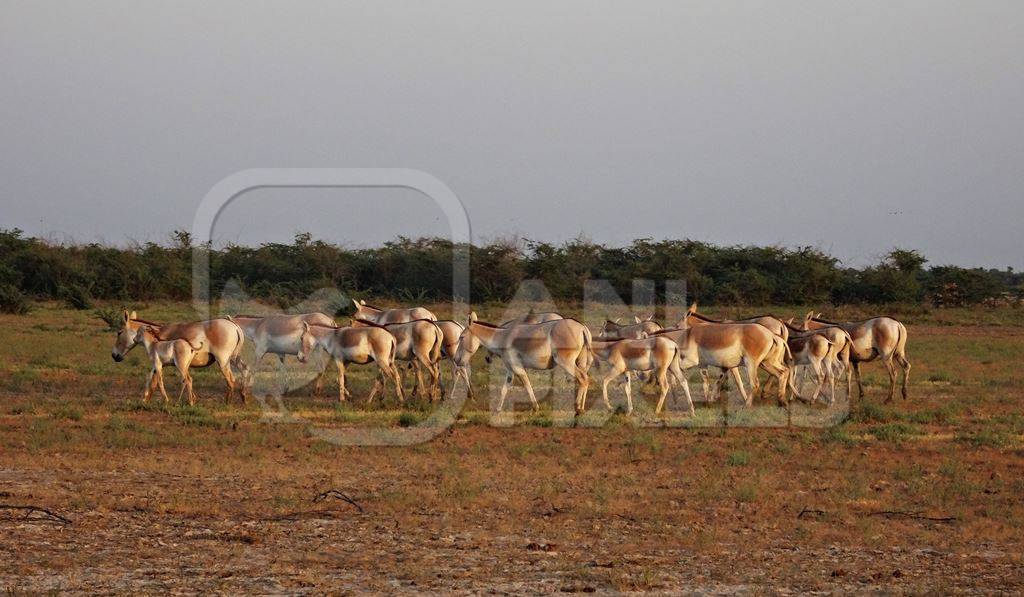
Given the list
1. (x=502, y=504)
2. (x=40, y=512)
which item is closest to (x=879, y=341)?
(x=502, y=504)

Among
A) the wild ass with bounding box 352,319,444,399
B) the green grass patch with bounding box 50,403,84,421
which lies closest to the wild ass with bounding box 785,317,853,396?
the wild ass with bounding box 352,319,444,399

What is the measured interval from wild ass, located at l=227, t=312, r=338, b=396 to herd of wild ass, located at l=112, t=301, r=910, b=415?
0.02 m

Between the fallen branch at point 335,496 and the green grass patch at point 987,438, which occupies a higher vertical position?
the green grass patch at point 987,438

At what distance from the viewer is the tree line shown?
47844 millimetres

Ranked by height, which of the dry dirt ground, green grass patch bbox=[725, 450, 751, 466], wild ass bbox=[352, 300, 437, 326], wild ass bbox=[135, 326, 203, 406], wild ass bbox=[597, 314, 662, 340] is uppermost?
wild ass bbox=[352, 300, 437, 326]

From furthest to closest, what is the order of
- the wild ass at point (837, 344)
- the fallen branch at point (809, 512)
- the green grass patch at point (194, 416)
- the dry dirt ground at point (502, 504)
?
the wild ass at point (837, 344)
the green grass patch at point (194, 416)
the fallen branch at point (809, 512)
the dry dirt ground at point (502, 504)

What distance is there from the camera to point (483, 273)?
50406 millimetres

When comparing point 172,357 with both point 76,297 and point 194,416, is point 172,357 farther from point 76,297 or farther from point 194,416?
point 76,297

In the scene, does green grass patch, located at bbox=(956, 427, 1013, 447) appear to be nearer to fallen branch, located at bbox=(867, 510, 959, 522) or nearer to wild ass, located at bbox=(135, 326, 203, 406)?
fallen branch, located at bbox=(867, 510, 959, 522)

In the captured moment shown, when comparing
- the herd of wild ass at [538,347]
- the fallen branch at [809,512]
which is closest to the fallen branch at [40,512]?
the fallen branch at [809,512]

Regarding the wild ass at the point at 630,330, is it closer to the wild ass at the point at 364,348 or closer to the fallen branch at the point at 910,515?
the wild ass at the point at 364,348

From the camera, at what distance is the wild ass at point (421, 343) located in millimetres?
19391

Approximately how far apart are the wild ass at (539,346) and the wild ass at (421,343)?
0.98m

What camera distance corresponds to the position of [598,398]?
66.2ft
